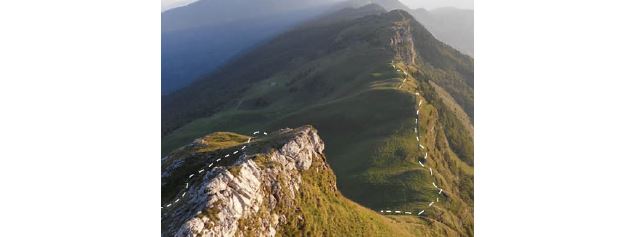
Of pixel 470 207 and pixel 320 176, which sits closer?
pixel 320 176

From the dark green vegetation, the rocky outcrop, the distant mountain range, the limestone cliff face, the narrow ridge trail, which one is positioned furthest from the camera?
the rocky outcrop

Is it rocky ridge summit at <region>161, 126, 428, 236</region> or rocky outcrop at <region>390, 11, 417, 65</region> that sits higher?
rocky outcrop at <region>390, 11, 417, 65</region>

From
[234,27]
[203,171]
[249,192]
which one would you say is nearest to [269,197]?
[249,192]

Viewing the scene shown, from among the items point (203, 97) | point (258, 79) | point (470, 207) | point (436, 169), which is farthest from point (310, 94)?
point (470, 207)

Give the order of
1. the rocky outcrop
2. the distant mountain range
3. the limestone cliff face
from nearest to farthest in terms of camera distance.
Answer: the limestone cliff face < the distant mountain range < the rocky outcrop

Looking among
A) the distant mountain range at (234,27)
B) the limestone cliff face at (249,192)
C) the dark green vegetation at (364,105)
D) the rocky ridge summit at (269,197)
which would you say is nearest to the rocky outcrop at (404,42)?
the dark green vegetation at (364,105)

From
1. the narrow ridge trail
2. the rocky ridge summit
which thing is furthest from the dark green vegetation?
the narrow ridge trail

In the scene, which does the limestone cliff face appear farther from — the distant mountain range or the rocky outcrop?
the rocky outcrop
